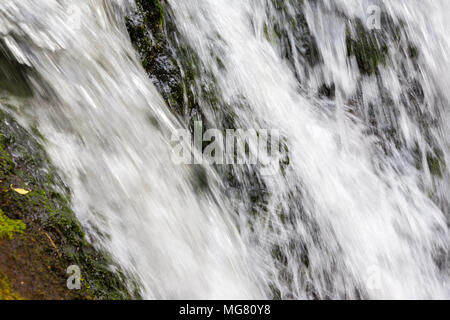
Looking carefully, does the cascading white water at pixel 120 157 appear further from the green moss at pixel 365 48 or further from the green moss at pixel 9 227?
the green moss at pixel 365 48

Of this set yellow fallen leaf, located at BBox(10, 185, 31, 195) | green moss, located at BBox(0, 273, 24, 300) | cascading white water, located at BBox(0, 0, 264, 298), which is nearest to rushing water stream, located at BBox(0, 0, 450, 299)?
cascading white water, located at BBox(0, 0, 264, 298)

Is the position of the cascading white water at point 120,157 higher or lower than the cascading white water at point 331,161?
higher

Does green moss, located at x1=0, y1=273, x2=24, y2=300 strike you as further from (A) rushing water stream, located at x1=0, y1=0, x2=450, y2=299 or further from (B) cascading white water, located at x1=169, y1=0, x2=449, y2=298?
(B) cascading white water, located at x1=169, y1=0, x2=449, y2=298

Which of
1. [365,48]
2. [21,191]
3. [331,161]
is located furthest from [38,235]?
[365,48]

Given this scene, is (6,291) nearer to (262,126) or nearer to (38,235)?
(38,235)

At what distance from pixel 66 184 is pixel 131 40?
1.51 m

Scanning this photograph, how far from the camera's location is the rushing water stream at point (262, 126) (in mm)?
2828

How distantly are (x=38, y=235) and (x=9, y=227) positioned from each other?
0.14 metres

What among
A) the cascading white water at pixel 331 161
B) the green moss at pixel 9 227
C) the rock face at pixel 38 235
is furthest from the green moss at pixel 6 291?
the cascading white water at pixel 331 161

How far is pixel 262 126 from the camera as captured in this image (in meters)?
3.90

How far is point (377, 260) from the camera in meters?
3.97

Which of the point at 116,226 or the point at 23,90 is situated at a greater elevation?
the point at 23,90
